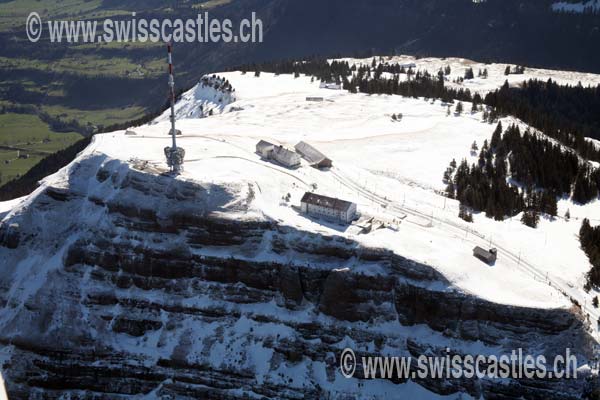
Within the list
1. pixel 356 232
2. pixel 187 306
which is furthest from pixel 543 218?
pixel 187 306

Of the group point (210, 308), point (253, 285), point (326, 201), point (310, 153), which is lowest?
point (210, 308)

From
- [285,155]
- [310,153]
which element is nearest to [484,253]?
[285,155]

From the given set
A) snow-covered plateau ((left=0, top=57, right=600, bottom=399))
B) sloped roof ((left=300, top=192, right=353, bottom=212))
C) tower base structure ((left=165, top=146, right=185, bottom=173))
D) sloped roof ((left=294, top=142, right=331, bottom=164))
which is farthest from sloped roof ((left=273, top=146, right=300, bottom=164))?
tower base structure ((left=165, top=146, right=185, bottom=173))

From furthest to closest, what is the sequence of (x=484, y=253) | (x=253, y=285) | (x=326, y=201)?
(x=326, y=201) < (x=253, y=285) < (x=484, y=253)

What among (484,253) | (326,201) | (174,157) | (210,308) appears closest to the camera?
(484,253)

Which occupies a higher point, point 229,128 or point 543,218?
point 229,128

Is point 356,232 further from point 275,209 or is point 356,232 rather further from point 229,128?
point 229,128

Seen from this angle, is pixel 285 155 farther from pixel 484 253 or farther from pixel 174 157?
pixel 484 253
